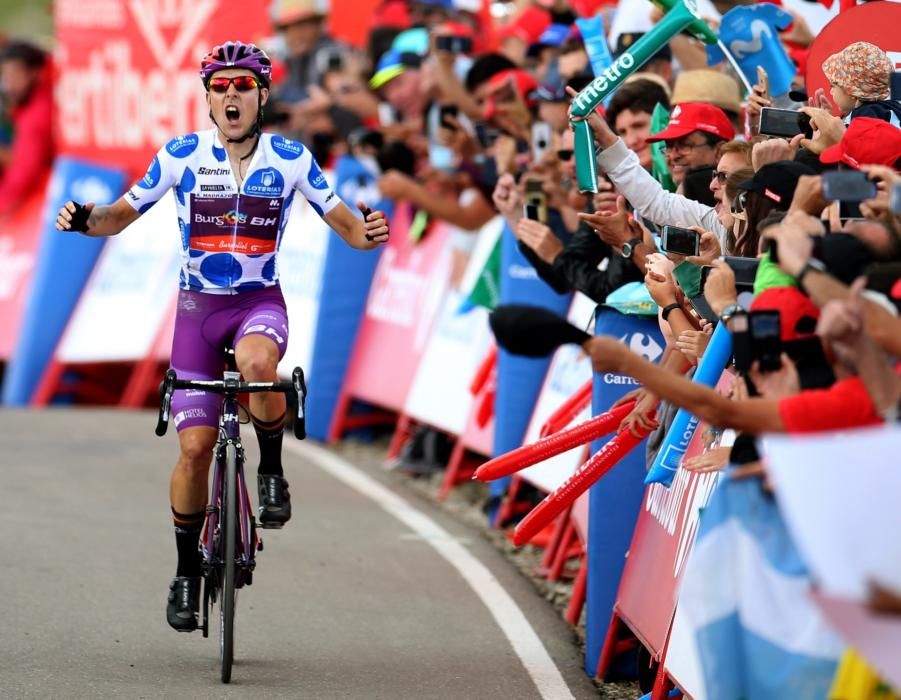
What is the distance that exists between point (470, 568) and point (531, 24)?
200 inches

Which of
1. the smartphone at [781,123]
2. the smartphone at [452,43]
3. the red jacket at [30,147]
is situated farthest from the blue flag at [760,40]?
the red jacket at [30,147]

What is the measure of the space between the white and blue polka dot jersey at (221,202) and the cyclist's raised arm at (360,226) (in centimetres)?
24

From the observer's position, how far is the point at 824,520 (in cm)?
428

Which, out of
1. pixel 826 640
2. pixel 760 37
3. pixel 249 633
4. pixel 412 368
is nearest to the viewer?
pixel 826 640

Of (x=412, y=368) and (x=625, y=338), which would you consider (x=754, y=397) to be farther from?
(x=412, y=368)

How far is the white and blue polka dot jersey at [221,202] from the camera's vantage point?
7910mm

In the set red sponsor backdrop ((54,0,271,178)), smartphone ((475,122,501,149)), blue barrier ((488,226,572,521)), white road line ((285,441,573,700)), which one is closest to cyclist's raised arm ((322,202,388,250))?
white road line ((285,441,573,700))

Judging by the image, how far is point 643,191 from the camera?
808cm

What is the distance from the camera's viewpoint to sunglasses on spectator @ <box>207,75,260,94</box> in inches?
311

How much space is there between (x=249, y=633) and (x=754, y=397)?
132 inches

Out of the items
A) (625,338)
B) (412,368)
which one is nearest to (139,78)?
(412,368)

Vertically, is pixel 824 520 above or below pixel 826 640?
above

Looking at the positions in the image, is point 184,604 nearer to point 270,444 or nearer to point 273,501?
point 273,501

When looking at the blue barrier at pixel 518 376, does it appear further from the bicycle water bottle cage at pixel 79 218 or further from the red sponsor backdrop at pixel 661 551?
the bicycle water bottle cage at pixel 79 218
